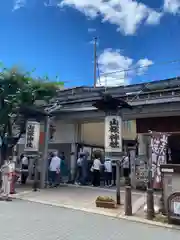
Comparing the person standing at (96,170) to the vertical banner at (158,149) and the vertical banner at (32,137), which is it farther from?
the vertical banner at (158,149)

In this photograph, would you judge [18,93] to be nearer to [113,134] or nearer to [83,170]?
[83,170]

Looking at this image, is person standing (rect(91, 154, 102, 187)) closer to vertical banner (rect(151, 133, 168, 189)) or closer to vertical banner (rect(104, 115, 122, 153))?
vertical banner (rect(104, 115, 122, 153))

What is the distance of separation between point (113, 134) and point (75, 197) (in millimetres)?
3320

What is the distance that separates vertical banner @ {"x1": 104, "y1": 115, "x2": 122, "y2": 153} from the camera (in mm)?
10086

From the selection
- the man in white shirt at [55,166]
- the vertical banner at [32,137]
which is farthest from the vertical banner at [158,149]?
the vertical banner at [32,137]

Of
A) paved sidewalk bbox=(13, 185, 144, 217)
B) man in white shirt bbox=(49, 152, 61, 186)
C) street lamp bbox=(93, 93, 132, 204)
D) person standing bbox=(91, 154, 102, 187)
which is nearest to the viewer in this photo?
paved sidewalk bbox=(13, 185, 144, 217)

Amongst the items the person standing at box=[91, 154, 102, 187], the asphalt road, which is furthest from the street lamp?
→ the person standing at box=[91, 154, 102, 187]

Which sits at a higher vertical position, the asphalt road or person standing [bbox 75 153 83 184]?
person standing [bbox 75 153 83 184]

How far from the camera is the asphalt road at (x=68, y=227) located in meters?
6.42

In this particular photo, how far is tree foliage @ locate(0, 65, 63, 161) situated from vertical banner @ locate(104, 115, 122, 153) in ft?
17.0

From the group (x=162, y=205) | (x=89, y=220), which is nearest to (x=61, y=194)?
(x=89, y=220)

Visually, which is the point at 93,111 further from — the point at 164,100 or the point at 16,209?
the point at 16,209

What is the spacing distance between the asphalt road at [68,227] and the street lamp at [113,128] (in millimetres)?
2303

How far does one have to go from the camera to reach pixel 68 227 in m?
7.14
